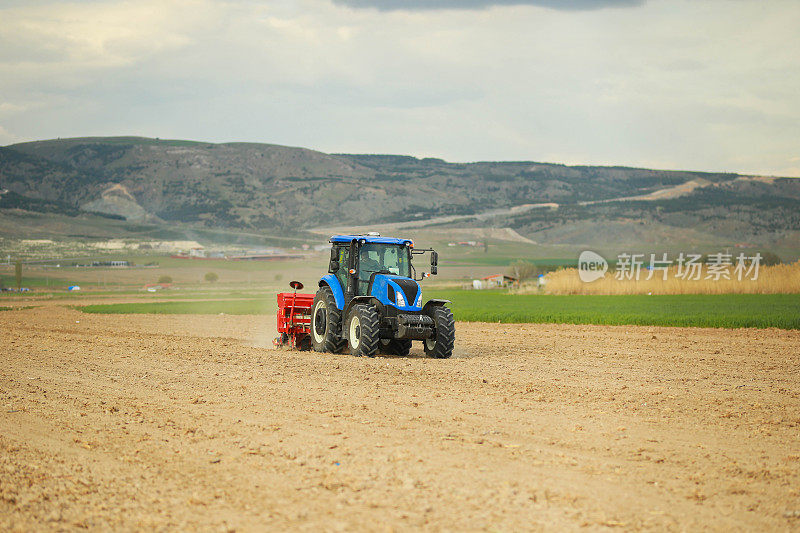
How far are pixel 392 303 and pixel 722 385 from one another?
6788mm

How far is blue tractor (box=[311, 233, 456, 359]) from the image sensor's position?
17391 millimetres

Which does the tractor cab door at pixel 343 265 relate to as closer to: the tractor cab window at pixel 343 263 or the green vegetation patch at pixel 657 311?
the tractor cab window at pixel 343 263

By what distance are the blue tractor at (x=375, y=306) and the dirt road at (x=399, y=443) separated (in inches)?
27.2

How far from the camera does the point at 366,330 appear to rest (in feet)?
56.2

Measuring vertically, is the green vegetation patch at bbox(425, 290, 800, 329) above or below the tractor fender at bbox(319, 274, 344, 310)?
below

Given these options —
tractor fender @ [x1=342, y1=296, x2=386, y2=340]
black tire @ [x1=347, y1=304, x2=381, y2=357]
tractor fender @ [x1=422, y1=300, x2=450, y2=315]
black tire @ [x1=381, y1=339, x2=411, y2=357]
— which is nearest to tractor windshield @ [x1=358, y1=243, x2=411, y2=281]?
tractor fender @ [x1=342, y1=296, x2=386, y2=340]

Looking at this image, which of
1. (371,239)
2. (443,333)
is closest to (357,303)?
(371,239)

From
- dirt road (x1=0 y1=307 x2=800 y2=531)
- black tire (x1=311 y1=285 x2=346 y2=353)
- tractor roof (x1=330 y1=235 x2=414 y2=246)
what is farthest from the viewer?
black tire (x1=311 y1=285 x2=346 y2=353)

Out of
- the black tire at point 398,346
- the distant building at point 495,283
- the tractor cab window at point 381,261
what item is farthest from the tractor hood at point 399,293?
the distant building at point 495,283

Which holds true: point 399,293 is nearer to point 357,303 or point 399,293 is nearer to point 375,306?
point 375,306

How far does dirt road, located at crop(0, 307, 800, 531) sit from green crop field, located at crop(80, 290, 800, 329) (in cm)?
867

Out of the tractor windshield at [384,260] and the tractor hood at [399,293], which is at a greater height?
the tractor windshield at [384,260]

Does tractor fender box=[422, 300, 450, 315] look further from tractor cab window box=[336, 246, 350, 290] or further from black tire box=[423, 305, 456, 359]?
tractor cab window box=[336, 246, 350, 290]

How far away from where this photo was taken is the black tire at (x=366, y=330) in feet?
56.2
